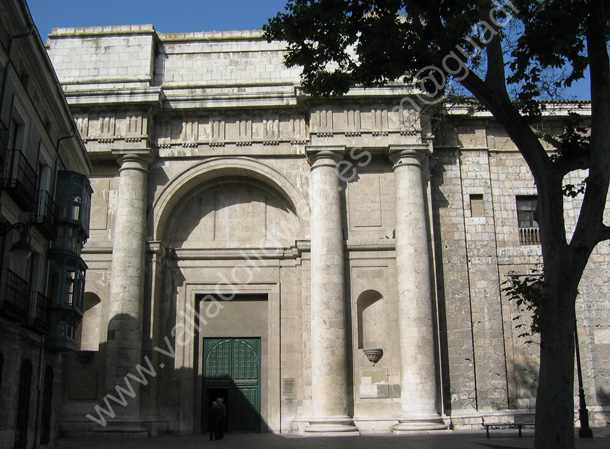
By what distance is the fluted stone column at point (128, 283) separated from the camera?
68.6 feet

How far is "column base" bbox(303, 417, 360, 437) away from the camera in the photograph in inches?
785

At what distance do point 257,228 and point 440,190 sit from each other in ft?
21.0

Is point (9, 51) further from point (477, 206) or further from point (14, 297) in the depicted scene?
point (477, 206)

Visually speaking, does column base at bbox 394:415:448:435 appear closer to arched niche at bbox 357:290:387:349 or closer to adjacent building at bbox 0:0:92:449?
arched niche at bbox 357:290:387:349

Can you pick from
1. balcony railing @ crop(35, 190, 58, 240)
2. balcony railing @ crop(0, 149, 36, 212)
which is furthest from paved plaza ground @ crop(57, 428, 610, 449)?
balcony railing @ crop(0, 149, 36, 212)

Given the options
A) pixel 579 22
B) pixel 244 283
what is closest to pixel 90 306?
pixel 244 283

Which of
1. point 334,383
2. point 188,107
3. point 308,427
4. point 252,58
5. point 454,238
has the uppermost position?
point 252,58

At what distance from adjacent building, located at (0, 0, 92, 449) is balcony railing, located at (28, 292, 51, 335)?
0.02m

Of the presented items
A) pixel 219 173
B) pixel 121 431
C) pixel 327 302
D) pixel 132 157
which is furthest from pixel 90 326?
pixel 327 302

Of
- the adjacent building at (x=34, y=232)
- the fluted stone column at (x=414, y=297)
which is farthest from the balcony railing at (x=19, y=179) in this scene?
the fluted stone column at (x=414, y=297)

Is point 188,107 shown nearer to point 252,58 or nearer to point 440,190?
point 252,58

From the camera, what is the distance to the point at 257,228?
24.0 metres

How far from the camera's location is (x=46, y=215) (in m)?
15.9

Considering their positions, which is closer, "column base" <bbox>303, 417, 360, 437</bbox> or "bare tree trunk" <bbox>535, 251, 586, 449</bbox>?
"bare tree trunk" <bbox>535, 251, 586, 449</bbox>
